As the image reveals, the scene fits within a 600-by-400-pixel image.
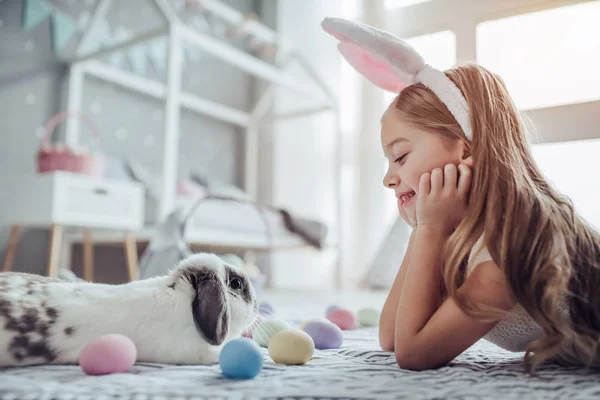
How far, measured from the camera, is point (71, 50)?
2910 mm

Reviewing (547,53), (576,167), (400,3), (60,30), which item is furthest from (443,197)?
(60,30)

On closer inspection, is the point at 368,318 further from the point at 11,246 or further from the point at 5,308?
the point at 11,246

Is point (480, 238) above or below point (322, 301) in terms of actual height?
above

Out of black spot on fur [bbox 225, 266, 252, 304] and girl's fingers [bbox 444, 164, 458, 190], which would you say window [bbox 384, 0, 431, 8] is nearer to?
girl's fingers [bbox 444, 164, 458, 190]

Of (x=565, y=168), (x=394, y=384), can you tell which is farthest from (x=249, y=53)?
(x=394, y=384)

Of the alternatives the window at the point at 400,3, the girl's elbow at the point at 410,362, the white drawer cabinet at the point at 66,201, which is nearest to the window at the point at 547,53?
the window at the point at 400,3

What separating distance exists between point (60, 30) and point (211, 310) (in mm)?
2575

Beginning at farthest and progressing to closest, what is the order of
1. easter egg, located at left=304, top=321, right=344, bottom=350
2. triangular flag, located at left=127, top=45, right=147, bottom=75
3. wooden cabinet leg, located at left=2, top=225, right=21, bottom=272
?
triangular flag, located at left=127, top=45, right=147, bottom=75 < wooden cabinet leg, located at left=2, top=225, right=21, bottom=272 < easter egg, located at left=304, top=321, right=344, bottom=350

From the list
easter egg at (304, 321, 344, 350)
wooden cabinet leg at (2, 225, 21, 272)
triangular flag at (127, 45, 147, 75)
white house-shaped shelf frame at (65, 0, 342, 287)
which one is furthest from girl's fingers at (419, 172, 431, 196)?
triangular flag at (127, 45, 147, 75)

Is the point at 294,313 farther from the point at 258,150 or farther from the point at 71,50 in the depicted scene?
the point at 258,150

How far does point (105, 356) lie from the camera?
0.68 m

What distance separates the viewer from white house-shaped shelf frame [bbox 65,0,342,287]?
8.16 feet

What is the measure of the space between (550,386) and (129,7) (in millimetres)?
3194

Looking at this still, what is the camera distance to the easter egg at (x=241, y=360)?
2.25 feet
